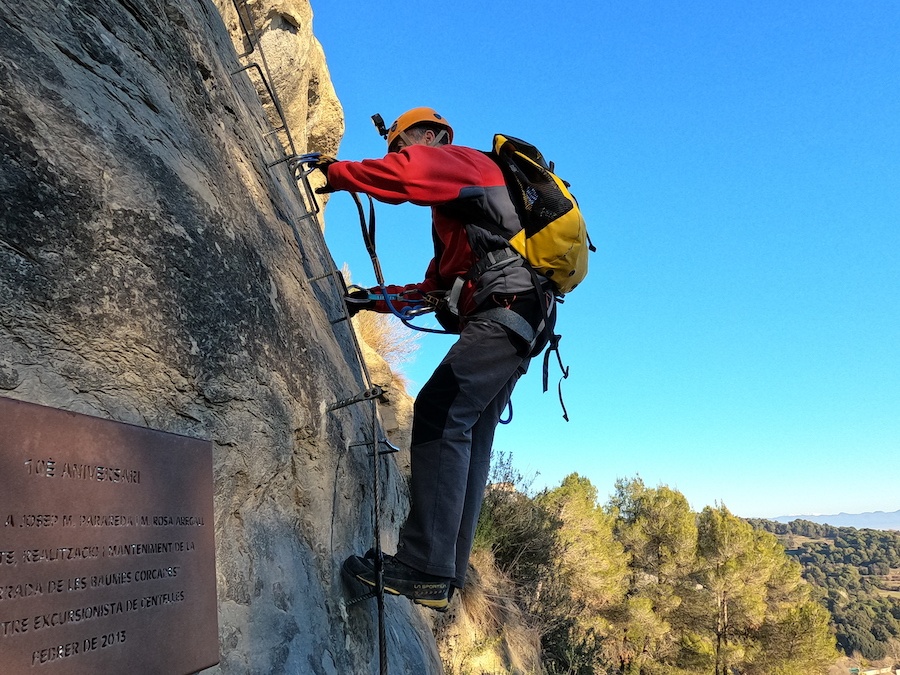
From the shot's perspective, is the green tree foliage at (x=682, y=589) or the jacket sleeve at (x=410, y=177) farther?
the green tree foliage at (x=682, y=589)

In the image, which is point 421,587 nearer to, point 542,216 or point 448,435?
point 448,435

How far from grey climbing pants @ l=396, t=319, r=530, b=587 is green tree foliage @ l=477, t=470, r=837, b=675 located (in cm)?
795

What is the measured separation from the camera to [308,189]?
352 centimetres

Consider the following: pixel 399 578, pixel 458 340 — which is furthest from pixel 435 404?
pixel 399 578

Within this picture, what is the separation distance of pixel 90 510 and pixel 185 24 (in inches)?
85.1

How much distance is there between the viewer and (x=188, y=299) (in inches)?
83.3

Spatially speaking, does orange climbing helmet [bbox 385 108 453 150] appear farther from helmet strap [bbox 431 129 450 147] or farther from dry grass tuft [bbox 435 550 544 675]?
dry grass tuft [bbox 435 550 544 675]

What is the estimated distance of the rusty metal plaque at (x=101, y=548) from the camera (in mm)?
1413

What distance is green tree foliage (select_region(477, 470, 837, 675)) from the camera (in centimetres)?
1557

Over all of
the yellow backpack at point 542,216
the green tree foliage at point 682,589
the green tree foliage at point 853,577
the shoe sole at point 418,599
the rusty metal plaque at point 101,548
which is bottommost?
the green tree foliage at point 853,577

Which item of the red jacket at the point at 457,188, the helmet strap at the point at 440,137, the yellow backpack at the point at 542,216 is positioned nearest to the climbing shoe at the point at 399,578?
the red jacket at the point at 457,188

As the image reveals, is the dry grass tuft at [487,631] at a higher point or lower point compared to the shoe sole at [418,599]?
lower

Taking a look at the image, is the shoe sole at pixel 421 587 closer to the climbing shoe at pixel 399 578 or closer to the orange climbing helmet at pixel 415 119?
the climbing shoe at pixel 399 578

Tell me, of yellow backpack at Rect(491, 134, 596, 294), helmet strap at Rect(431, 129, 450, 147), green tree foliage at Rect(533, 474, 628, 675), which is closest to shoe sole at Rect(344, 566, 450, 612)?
yellow backpack at Rect(491, 134, 596, 294)
